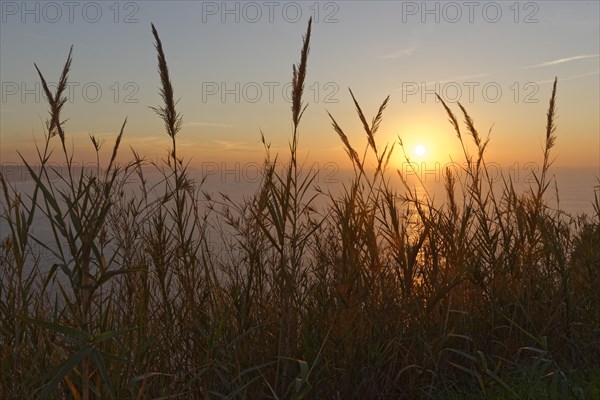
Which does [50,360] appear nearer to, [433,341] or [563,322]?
[433,341]

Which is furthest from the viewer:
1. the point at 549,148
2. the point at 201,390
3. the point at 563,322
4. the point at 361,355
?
the point at 549,148

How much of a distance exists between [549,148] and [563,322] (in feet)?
3.68

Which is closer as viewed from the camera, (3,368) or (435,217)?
(3,368)

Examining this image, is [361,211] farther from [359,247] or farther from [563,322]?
[563,322]

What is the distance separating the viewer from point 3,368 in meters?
2.37

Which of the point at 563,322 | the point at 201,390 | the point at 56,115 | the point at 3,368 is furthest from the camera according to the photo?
the point at 563,322

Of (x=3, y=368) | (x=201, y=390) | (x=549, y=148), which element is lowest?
(x=201, y=390)

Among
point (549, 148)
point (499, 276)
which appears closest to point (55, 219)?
point (499, 276)

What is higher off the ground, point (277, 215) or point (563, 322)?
point (277, 215)

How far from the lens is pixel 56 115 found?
6.63 feet

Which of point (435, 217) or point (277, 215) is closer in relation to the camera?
point (277, 215)

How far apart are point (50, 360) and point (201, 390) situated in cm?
62

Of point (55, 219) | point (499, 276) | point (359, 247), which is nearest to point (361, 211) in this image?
point (359, 247)

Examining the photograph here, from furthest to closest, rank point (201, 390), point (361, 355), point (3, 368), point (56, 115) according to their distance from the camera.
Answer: point (361, 355)
point (201, 390)
point (3, 368)
point (56, 115)
